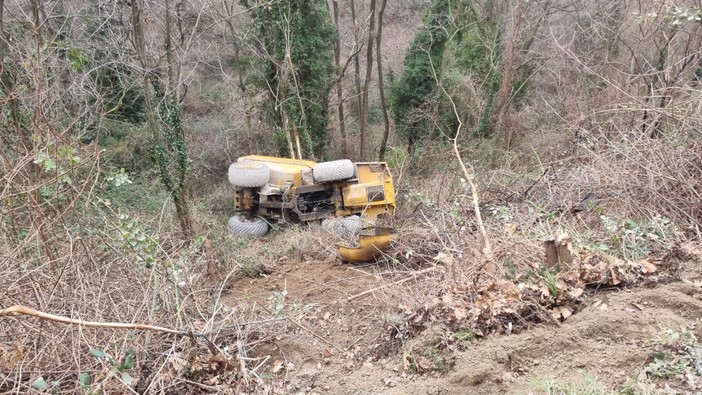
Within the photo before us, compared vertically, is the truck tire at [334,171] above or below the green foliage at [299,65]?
below

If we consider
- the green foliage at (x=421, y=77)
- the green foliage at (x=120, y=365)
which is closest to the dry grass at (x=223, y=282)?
the green foliage at (x=120, y=365)

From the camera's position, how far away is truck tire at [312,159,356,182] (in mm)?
Result: 7992

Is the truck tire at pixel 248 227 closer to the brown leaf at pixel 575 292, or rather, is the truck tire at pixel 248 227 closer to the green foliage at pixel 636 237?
the green foliage at pixel 636 237

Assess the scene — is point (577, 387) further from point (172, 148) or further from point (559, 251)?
point (172, 148)

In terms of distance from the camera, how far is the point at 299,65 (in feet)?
39.8

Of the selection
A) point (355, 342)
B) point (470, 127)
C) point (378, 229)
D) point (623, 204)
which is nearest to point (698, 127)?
point (623, 204)

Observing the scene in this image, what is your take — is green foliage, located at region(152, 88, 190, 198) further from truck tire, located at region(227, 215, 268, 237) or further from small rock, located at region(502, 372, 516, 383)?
small rock, located at region(502, 372, 516, 383)

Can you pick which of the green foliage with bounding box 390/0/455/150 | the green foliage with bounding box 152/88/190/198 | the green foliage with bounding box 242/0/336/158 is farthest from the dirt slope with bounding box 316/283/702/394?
the green foliage with bounding box 390/0/455/150

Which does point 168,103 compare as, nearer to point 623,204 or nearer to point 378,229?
point 378,229

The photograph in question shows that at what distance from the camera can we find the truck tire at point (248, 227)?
8531 millimetres

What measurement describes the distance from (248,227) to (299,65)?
5.44 meters

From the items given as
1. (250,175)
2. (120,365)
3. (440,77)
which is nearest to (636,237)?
(120,365)

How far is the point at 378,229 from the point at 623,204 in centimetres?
279

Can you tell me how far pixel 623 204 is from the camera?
4789mm
